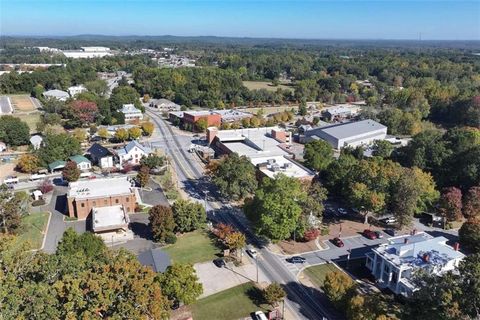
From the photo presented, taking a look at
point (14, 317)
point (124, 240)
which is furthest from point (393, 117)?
point (14, 317)

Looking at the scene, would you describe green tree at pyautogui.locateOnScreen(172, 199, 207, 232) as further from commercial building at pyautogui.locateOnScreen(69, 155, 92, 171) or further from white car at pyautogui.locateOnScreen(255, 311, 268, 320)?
commercial building at pyautogui.locateOnScreen(69, 155, 92, 171)

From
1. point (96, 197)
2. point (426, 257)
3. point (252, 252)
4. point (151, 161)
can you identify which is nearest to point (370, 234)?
point (426, 257)

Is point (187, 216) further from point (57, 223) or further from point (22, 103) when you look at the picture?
point (22, 103)

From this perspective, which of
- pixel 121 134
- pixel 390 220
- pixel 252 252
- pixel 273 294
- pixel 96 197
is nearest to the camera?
pixel 273 294

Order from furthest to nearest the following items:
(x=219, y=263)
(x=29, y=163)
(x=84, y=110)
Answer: (x=84, y=110)
(x=29, y=163)
(x=219, y=263)

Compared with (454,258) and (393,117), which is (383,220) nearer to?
(454,258)

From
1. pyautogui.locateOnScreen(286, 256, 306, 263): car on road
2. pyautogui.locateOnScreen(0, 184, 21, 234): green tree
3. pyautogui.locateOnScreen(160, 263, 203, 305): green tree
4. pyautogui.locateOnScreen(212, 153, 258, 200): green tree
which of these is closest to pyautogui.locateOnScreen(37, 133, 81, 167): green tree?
pyautogui.locateOnScreen(0, 184, 21, 234): green tree
